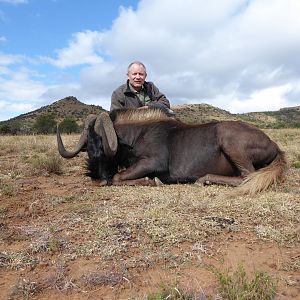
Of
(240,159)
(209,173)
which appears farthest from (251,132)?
(209,173)

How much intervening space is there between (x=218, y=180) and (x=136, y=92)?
10.5ft

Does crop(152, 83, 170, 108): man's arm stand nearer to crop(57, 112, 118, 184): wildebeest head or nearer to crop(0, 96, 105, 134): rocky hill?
crop(57, 112, 118, 184): wildebeest head

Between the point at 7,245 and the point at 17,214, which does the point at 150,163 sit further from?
the point at 7,245

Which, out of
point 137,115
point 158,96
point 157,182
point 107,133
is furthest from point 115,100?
point 157,182

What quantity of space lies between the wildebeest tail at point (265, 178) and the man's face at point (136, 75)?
3.29m

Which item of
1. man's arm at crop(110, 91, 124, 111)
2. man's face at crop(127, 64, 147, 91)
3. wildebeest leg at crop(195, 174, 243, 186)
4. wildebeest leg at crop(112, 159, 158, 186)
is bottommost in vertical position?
wildebeest leg at crop(195, 174, 243, 186)

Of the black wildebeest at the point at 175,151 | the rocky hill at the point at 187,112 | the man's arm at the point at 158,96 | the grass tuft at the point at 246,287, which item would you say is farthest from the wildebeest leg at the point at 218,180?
the rocky hill at the point at 187,112

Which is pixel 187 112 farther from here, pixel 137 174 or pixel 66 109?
pixel 137 174

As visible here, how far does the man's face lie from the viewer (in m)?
8.05

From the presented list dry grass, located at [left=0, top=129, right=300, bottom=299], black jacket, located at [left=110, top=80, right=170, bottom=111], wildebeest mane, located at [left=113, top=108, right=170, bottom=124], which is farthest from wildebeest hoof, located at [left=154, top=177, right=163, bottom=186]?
black jacket, located at [left=110, top=80, right=170, bottom=111]

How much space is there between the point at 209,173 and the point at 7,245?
342 cm

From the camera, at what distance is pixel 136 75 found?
8.07 metres

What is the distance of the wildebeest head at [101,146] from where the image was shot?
6.51 meters

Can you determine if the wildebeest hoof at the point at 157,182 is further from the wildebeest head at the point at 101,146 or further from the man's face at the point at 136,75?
the man's face at the point at 136,75
